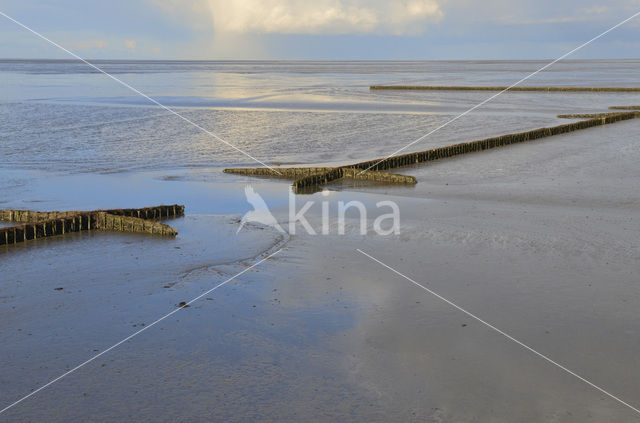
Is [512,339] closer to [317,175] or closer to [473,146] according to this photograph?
[317,175]

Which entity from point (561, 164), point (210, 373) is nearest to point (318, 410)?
point (210, 373)

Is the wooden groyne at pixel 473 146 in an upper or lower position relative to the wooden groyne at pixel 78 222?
upper

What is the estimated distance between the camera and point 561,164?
22234mm

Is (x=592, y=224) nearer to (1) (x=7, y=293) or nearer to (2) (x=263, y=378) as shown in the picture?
(2) (x=263, y=378)

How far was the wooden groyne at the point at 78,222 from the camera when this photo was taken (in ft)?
41.1

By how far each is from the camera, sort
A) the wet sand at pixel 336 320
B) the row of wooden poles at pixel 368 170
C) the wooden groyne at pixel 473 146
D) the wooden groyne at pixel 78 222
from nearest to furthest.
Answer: the wet sand at pixel 336 320 → the wooden groyne at pixel 78 222 → the row of wooden poles at pixel 368 170 → the wooden groyne at pixel 473 146

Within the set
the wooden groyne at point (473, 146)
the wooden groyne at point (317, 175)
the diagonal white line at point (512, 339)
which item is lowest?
the diagonal white line at point (512, 339)

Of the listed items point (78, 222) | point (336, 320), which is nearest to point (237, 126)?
point (78, 222)

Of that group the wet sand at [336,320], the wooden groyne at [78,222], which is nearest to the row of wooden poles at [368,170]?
the wet sand at [336,320]

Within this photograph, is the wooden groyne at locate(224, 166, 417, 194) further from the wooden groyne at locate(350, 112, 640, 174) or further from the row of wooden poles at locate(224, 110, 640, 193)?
the wooden groyne at locate(350, 112, 640, 174)

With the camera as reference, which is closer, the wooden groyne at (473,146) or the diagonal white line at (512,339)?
the diagonal white line at (512,339)

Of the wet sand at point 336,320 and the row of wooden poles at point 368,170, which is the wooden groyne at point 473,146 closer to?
the row of wooden poles at point 368,170

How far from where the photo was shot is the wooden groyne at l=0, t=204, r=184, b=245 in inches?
493

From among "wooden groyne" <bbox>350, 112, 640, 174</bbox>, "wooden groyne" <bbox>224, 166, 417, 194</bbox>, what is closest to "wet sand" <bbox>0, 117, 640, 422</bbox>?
"wooden groyne" <bbox>224, 166, 417, 194</bbox>
